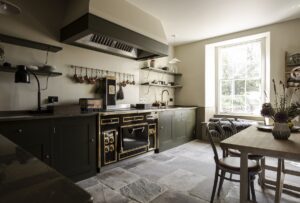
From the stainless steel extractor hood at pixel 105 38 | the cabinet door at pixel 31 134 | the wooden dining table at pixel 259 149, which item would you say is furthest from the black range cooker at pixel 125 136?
the wooden dining table at pixel 259 149

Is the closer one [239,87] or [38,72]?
[38,72]

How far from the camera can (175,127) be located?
424 centimetres

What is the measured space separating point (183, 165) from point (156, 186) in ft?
2.90

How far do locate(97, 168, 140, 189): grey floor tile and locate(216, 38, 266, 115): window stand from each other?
3.44 m

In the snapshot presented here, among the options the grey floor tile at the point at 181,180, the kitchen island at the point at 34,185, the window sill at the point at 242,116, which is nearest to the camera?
the kitchen island at the point at 34,185

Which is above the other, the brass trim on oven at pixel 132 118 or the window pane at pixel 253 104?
the window pane at pixel 253 104

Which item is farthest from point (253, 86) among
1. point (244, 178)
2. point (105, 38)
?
point (105, 38)

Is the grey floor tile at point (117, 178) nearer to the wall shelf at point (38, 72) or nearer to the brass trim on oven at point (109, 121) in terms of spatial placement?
the brass trim on oven at point (109, 121)

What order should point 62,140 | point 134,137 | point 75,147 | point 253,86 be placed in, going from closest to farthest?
1. point 62,140
2. point 75,147
3. point 134,137
4. point 253,86

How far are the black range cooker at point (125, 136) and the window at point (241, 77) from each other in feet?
8.09

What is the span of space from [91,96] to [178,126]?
2.16 metres

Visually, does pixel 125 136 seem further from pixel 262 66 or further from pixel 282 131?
pixel 262 66

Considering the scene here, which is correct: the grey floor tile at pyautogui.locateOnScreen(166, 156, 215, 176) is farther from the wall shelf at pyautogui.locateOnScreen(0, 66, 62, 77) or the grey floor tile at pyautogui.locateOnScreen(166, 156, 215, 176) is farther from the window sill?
the wall shelf at pyautogui.locateOnScreen(0, 66, 62, 77)

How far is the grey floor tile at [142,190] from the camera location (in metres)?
2.08
